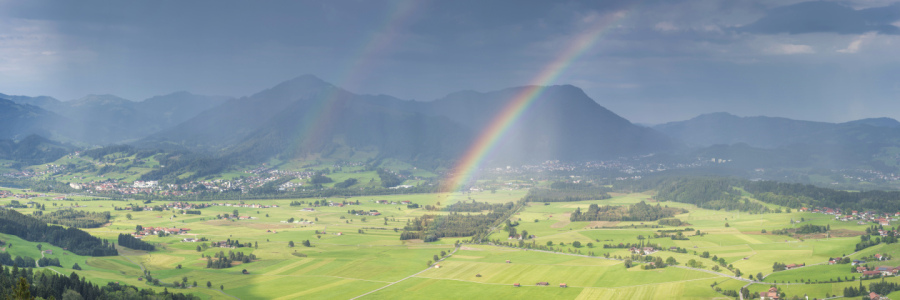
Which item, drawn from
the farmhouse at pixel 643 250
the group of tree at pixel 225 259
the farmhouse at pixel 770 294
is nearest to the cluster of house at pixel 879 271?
the farmhouse at pixel 770 294

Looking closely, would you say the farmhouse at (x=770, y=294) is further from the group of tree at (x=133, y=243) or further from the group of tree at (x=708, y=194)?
the group of tree at (x=133, y=243)

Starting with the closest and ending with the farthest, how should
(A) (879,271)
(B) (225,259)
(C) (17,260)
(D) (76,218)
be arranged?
(A) (879,271)
(C) (17,260)
(B) (225,259)
(D) (76,218)

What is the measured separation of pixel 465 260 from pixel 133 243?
51.2 m

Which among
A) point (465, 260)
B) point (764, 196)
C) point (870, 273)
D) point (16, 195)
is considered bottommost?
point (870, 273)

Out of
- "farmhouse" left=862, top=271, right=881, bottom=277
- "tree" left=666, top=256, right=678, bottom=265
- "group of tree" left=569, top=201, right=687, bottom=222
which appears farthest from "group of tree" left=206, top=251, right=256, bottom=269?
"farmhouse" left=862, top=271, right=881, bottom=277

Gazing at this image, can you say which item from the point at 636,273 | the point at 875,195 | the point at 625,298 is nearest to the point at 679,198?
the point at 875,195

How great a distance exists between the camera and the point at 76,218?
4454 inches

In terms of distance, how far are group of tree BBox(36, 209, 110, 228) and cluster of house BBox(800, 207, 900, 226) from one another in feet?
451

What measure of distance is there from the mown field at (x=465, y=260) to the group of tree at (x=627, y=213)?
4745 mm

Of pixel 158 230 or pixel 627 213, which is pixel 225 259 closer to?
pixel 158 230

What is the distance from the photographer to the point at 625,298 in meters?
62.1

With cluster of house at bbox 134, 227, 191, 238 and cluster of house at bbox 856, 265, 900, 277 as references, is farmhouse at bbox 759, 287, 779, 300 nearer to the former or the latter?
cluster of house at bbox 856, 265, 900, 277

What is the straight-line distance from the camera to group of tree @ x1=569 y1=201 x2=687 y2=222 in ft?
404

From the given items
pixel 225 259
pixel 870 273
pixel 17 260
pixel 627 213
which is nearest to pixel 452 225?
pixel 627 213
